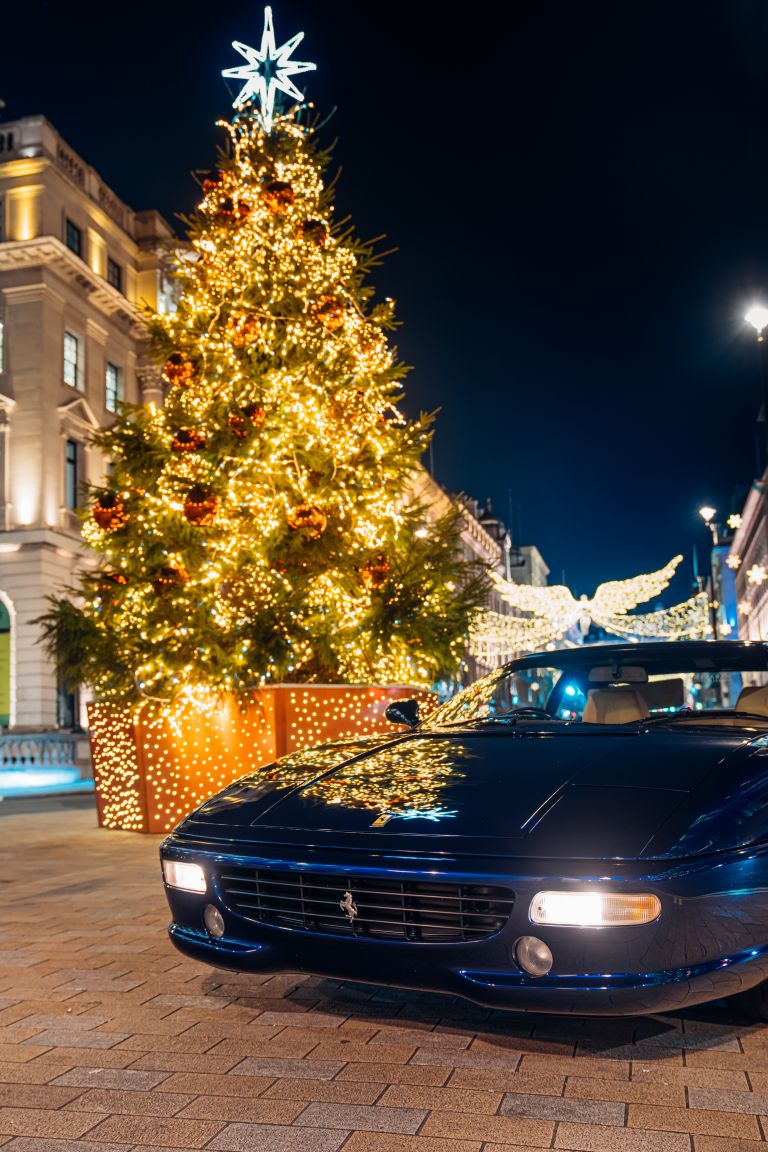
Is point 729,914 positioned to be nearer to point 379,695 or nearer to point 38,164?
point 379,695

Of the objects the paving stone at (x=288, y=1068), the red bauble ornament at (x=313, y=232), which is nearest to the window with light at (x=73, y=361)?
the red bauble ornament at (x=313, y=232)

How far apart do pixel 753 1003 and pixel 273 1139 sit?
5.68 feet

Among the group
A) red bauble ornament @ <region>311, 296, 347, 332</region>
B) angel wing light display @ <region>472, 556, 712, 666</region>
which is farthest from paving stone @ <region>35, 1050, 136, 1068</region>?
angel wing light display @ <region>472, 556, 712, 666</region>

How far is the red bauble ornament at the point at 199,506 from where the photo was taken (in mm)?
11484

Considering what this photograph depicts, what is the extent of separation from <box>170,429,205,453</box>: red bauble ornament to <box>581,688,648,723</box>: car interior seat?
7.61m

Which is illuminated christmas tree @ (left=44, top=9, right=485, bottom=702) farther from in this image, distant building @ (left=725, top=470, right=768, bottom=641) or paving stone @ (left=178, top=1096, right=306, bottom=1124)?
distant building @ (left=725, top=470, right=768, bottom=641)

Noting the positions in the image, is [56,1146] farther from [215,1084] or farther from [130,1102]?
[215,1084]

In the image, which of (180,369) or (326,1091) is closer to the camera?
(326,1091)

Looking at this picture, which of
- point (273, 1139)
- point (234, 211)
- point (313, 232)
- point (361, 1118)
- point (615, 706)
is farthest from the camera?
point (313, 232)

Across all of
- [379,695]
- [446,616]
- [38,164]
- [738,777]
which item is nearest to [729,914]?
[738,777]

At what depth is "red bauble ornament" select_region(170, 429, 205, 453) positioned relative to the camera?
462 inches

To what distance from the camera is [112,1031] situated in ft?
13.1

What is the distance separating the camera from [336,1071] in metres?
3.43

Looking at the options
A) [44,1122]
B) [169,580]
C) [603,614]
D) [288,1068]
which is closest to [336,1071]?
[288,1068]
